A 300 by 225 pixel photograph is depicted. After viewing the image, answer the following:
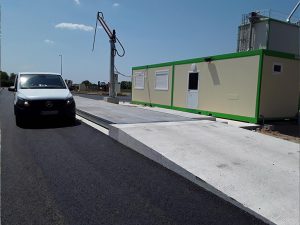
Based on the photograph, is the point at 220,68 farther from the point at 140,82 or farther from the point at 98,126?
the point at 140,82

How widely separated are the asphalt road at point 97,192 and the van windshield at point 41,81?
414 centimetres

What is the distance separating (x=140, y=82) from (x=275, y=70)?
10.8m

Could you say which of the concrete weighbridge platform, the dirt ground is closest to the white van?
the concrete weighbridge platform

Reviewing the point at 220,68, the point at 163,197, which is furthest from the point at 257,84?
the point at 163,197

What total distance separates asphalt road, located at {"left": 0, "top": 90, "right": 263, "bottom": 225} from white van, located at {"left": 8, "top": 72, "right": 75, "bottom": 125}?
2787 millimetres

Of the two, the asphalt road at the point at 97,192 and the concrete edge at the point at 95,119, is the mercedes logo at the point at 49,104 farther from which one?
the asphalt road at the point at 97,192

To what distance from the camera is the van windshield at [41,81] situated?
10.8m

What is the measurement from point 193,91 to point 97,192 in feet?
37.6

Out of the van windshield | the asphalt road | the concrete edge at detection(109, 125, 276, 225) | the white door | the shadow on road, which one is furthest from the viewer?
the white door

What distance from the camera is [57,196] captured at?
4363mm

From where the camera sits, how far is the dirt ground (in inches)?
427

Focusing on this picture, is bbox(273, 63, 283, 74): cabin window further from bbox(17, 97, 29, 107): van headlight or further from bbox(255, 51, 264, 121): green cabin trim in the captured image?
bbox(17, 97, 29, 107): van headlight

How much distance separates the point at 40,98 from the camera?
976cm

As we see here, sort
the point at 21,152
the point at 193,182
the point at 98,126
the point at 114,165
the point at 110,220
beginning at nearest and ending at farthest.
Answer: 1. the point at 110,220
2. the point at 193,182
3. the point at 114,165
4. the point at 21,152
5. the point at 98,126
